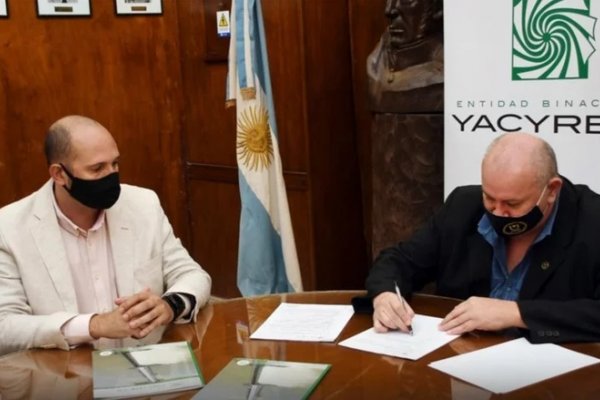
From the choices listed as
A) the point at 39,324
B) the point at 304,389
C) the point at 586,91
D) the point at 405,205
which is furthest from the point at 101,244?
the point at 586,91

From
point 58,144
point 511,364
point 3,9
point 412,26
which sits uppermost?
point 3,9

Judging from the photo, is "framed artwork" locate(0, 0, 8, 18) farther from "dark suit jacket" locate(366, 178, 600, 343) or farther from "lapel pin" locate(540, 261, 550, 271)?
"lapel pin" locate(540, 261, 550, 271)

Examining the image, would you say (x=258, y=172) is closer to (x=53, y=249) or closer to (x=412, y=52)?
(x=412, y=52)

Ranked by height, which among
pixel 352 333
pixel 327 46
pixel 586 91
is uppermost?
pixel 327 46

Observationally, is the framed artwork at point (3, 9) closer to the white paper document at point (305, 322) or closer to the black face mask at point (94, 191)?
the black face mask at point (94, 191)

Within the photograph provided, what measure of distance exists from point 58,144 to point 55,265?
381 mm

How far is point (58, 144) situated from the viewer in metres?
2.21

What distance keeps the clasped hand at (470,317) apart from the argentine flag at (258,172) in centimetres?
176

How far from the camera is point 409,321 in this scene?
1.80m

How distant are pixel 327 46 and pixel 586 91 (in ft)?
5.09

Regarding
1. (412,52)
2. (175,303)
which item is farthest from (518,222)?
(412,52)

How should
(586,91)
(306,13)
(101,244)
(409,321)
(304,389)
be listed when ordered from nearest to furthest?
1. (304,389)
2. (409,321)
3. (101,244)
4. (586,91)
5. (306,13)

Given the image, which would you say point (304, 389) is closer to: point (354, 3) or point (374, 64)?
point (374, 64)

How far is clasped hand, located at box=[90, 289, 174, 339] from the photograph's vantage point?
72.5 inches
